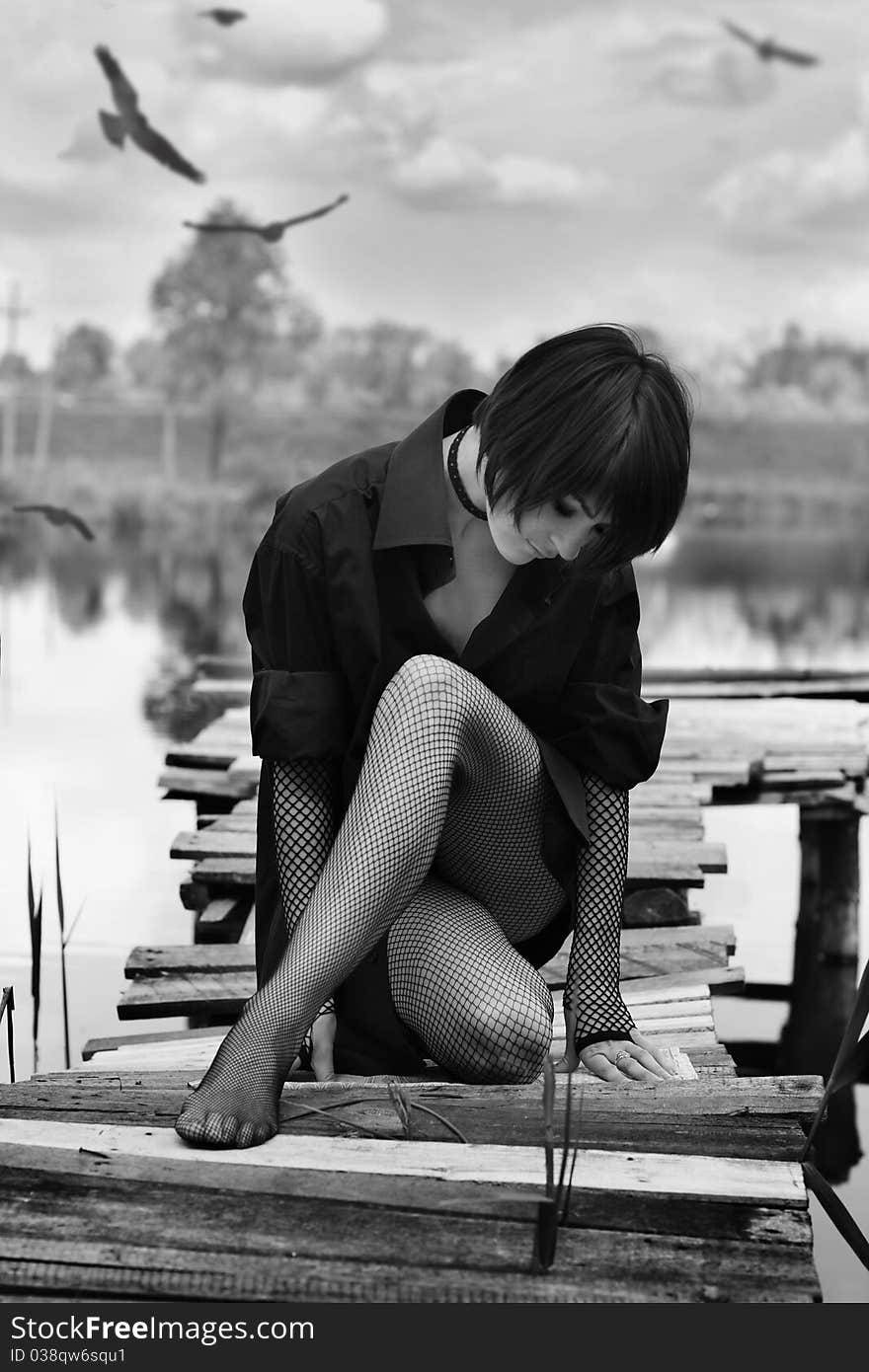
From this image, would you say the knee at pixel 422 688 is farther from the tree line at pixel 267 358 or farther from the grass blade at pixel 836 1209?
the tree line at pixel 267 358

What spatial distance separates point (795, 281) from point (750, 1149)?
42602 mm

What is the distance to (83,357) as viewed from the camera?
112 ft

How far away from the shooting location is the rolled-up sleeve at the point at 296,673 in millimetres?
1924

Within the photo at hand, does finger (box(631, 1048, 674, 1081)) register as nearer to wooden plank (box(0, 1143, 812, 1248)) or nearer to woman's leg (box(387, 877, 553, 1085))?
woman's leg (box(387, 877, 553, 1085))

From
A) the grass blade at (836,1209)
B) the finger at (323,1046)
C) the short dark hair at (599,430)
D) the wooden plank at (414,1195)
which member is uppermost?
the short dark hair at (599,430)

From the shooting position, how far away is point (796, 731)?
479cm

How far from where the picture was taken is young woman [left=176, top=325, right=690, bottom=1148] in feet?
5.63

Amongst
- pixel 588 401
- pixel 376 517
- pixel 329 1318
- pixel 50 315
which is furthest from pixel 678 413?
pixel 50 315

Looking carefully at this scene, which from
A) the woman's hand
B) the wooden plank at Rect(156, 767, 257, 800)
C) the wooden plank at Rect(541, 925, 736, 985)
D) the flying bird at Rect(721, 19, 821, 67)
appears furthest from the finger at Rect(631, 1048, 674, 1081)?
the wooden plank at Rect(156, 767, 257, 800)

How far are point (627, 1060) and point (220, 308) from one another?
26182 millimetres

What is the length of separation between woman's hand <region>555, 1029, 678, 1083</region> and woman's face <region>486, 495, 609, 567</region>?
1.88 ft

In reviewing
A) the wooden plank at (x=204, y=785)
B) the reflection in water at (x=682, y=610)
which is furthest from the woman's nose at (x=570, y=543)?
the wooden plank at (x=204, y=785)

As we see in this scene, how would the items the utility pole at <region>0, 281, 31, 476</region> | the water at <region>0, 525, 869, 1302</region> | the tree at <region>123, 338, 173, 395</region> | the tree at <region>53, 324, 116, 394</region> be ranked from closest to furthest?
the water at <region>0, 525, 869, 1302</region>
the utility pole at <region>0, 281, 31, 476</region>
the tree at <region>123, 338, 173, 395</region>
the tree at <region>53, 324, 116, 394</region>

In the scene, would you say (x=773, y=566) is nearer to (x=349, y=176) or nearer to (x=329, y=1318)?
(x=329, y=1318)
